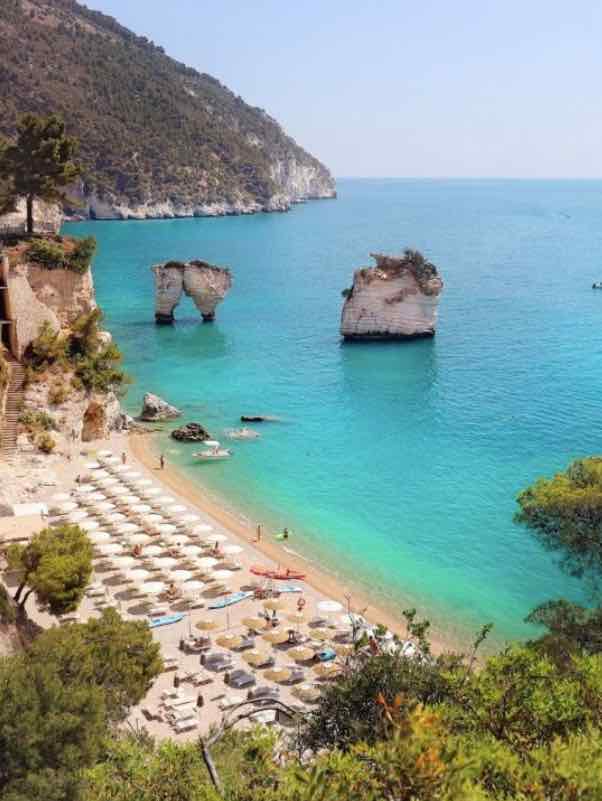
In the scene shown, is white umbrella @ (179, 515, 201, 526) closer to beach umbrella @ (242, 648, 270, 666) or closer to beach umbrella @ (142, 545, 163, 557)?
beach umbrella @ (142, 545, 163, 557)

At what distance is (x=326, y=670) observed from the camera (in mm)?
20562

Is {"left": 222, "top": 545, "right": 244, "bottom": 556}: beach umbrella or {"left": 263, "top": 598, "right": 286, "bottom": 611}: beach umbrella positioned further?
{"left": 222, "top": 545, "right": 244, "bottom": 556}: beach umbrella

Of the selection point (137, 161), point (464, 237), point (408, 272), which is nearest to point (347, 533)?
point (408, 272)

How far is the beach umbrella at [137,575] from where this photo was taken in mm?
24938

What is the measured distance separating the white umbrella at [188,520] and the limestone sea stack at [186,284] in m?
38.9

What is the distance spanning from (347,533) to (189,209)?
155039 millimetres

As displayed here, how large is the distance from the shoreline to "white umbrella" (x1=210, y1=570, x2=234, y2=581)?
7.84 ft

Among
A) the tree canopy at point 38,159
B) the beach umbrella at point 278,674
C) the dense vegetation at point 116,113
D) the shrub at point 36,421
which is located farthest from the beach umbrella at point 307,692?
the dense vegetation at point 116,113

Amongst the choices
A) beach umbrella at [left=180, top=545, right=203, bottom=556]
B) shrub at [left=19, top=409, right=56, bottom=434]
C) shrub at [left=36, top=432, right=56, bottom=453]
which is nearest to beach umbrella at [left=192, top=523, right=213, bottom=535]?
beach umbrella at [left=180, top=545, right=203, bottom=556]

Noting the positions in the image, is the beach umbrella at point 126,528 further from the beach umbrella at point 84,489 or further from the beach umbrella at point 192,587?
the beach umbrella at point 192,587

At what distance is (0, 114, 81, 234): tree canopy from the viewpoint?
3594cm

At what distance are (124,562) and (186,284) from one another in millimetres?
44050

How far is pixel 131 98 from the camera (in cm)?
17650

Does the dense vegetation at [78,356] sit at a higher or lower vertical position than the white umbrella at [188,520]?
higher
